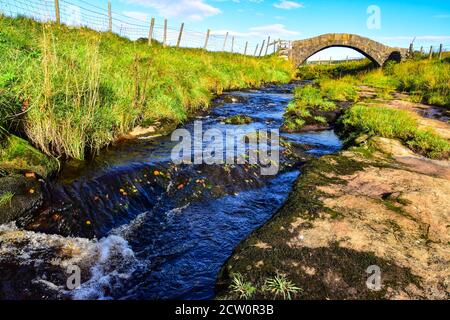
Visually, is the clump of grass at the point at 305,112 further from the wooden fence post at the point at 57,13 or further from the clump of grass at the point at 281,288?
the wooden fence post at the point at 57,13

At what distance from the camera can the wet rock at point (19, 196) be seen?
430 centimetres

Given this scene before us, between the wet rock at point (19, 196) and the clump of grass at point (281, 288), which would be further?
the wet rock at point (19, 196)

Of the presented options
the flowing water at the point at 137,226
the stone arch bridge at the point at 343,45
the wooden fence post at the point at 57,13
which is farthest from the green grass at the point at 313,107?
the stone arch bridge at the point at 343,45

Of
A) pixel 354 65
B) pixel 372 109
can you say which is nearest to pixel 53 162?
pixel 372 109

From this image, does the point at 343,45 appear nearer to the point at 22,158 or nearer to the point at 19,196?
the point at 22,158

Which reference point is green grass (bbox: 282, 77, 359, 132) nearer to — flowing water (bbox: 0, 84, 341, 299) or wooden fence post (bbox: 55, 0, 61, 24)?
flowing water (bbox: 0, 84, 341, 299)

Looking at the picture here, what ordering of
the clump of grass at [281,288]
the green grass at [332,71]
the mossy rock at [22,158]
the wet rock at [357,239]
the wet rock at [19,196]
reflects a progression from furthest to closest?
the green grass at [332,71] → the mossy rock at [22,158] → the wet rock at [19,196] → the wet rock at [357,239] → the clump of grass at [281,288]

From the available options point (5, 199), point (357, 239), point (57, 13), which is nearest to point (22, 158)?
point (5, 199)

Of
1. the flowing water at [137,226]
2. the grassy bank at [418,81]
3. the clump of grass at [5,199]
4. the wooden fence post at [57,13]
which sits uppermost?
the wooden fence post at [57,13]

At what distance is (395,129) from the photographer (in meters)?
9.24

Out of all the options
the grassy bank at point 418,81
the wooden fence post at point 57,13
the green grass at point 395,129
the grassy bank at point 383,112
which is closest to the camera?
the green grass at point 395,129

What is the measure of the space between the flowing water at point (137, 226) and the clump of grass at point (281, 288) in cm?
72

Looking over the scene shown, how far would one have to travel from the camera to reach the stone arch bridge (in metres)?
36.1

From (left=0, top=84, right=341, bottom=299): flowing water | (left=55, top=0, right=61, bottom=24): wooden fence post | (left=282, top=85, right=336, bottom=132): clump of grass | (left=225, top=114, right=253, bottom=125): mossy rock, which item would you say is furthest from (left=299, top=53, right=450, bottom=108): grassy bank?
(left=55, top=0, right=61, bottom=24): wooden fence post
